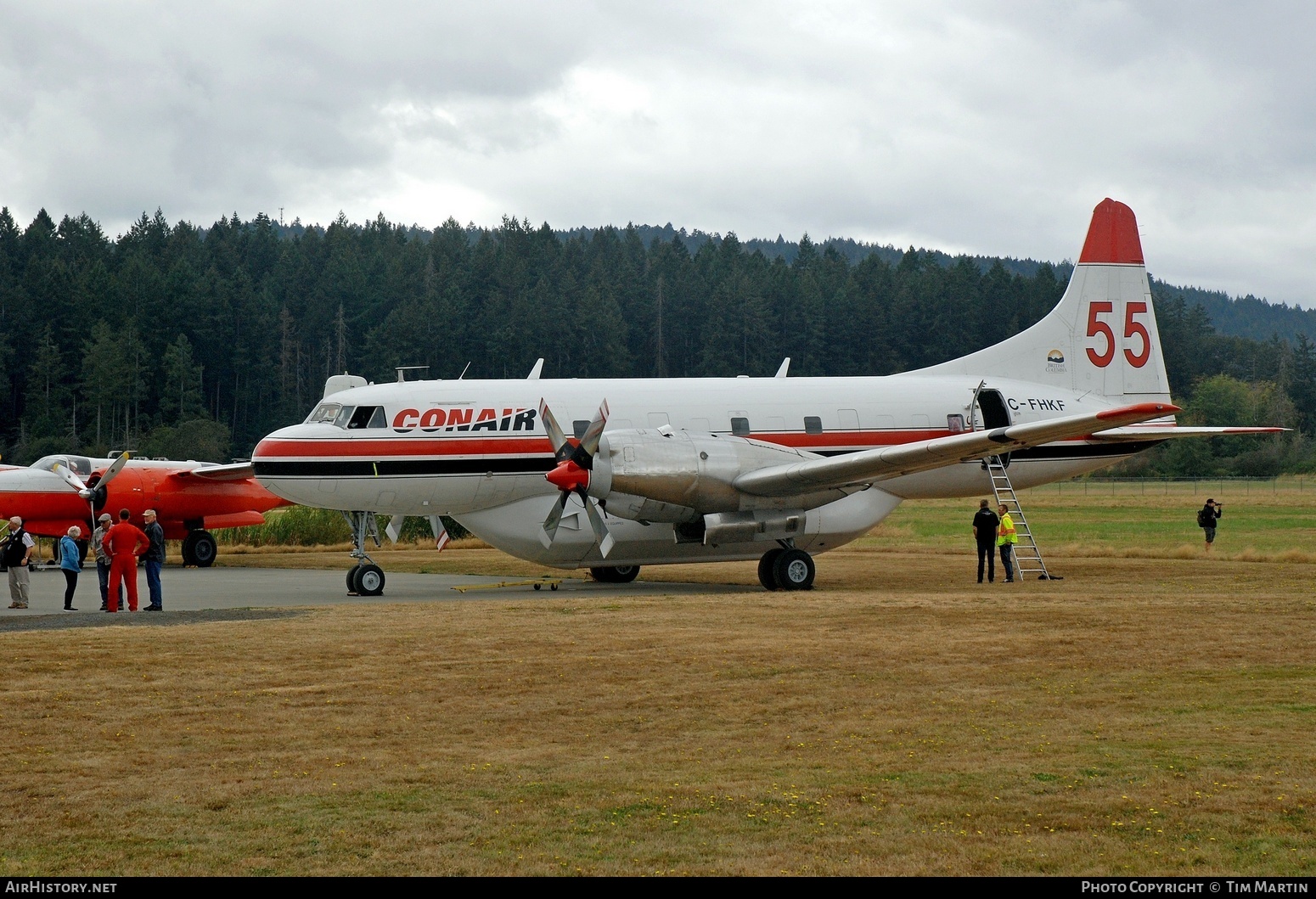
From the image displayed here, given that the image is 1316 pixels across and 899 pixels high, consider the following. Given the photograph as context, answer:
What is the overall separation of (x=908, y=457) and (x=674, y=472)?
3.86 metres

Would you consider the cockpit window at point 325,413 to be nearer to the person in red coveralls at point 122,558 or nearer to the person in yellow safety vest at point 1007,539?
the person in red coveralls at point 122,558

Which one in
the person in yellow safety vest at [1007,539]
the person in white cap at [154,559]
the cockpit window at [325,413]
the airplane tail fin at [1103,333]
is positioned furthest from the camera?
the airplane tail fin at [1103,333]

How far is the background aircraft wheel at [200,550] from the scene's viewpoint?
3347 cm

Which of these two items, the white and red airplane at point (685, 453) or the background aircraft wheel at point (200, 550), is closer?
the white and red airplane at point (685, 453)

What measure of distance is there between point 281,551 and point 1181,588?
2724 cm

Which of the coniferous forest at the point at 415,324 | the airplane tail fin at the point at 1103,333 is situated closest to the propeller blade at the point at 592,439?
the airplane tail fin at the point at 1103,333

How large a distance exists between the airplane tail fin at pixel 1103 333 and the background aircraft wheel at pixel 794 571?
641cm

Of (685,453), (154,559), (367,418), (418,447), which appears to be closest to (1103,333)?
(685,453)

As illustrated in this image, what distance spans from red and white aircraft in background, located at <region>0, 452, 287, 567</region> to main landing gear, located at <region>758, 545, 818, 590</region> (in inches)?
524

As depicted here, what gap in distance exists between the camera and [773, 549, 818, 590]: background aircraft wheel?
2245 centimetres

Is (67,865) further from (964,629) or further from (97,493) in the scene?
(97,493)

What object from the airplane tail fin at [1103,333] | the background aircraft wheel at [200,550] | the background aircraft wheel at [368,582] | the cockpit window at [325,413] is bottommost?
the background aircraft wheel at [368,582]

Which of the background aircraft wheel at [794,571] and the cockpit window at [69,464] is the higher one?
the cockpit window at [69,464]
